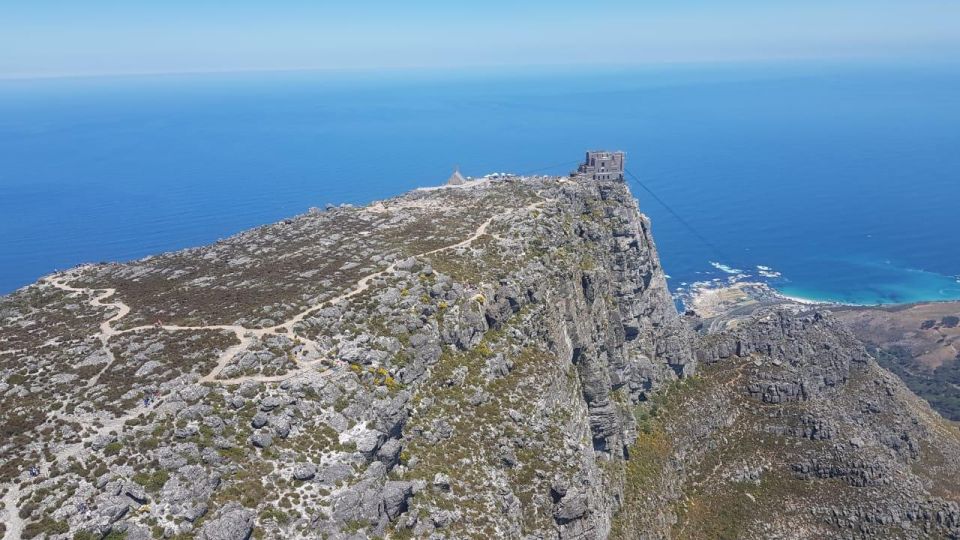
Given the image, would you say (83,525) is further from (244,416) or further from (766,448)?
(766,448)

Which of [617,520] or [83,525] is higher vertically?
[83,525]

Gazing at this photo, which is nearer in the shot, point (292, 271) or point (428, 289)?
point (428, 289)

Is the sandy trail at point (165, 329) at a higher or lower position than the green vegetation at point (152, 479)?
higher

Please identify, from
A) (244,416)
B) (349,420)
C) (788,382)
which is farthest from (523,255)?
(788,382)

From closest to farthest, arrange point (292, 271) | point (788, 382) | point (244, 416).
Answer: point (244, 416), point (292, 271), point (788, 382)

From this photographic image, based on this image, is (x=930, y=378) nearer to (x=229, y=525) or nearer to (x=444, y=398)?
(x=444, y=398)

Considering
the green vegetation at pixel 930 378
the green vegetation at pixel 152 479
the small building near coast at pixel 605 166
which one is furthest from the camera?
the green vegetation at pixel 930 378

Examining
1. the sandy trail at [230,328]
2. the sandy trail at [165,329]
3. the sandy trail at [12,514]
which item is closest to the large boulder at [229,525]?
the sandy trail at [12,514]

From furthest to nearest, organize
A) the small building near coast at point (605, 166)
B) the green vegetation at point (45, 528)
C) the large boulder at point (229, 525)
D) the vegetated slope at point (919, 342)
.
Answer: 1. the vegetated slope at point (919, 342)
2. the small building near coast at point (605, 166)
3. the large boulder at point (229, 525)
4. the green vegetation at point (45, 528)

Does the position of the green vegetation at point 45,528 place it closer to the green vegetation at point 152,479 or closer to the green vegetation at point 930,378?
the green vegetation at point 152,479
